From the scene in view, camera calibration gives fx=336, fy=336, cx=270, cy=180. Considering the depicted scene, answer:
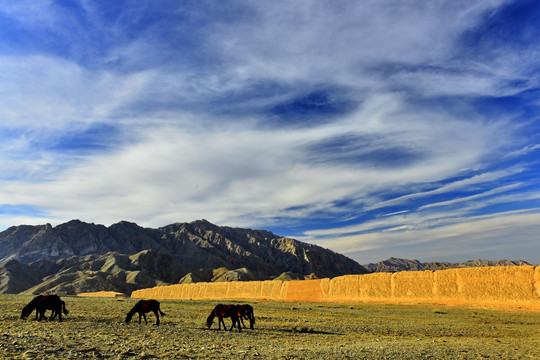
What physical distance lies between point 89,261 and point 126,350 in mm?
144878

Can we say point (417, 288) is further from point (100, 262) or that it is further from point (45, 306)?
point (100, 262)

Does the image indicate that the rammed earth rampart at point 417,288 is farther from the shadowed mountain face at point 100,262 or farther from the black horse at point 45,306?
the shadowed mountain face at point 100,262

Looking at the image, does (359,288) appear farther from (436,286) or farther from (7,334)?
(7,334)

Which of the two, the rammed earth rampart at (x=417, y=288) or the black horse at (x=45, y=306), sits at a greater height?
the black horse at (x=45, y=306)

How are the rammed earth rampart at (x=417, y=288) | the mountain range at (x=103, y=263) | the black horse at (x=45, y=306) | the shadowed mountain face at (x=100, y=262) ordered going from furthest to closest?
the shadowed mountain face at (x=100, y=262)
the mountain range at (x=103, y=263)
the rammed earth rampart at (x=417, y=288)
the black horse at (x=45, y=306)

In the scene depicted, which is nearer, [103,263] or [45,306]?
[45,306]

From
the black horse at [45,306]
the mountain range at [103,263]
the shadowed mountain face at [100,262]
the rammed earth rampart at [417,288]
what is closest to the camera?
the black horse at [45,306]

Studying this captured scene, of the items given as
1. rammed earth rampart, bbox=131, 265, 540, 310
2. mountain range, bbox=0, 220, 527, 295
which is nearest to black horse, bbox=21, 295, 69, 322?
rammed earth rampart, bbox=131, 265, 540, 310

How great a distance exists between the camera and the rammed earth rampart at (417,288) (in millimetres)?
38344

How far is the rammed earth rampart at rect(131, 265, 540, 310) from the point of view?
38.3m

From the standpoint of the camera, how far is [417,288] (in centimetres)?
4638

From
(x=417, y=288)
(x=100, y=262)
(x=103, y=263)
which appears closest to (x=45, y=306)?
(x=417, y=288)

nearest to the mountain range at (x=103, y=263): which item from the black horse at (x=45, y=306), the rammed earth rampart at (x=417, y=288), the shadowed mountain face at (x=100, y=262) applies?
the shadowed mountain face at (x=100, y=262)

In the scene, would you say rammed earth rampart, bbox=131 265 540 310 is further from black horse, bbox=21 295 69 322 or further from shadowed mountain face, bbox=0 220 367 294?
shadowed mountain face, bbox=0 220 367 294
